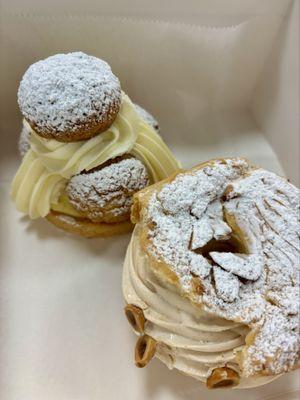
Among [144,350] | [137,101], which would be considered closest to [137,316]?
[144,350]

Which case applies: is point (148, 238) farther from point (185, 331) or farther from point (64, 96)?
point (64, 96)

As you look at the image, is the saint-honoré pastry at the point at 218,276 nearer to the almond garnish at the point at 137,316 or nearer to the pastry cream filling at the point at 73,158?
the almond garnish at the point at 137,316

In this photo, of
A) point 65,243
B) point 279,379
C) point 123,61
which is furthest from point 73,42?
point 279,379

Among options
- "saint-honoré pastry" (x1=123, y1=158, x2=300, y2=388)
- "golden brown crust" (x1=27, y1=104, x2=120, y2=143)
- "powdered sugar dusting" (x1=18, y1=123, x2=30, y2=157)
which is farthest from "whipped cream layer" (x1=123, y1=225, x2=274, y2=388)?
"powdered sugar dusting" (x1=18, y1=123, x2=30, y2=157)

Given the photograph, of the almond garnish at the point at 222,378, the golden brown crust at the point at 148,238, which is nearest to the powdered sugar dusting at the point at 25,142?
the golden brown crust at the point at 148,238

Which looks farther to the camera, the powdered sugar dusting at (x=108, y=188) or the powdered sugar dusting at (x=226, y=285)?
the powdered sugar dusting at (x=108, y=188)
